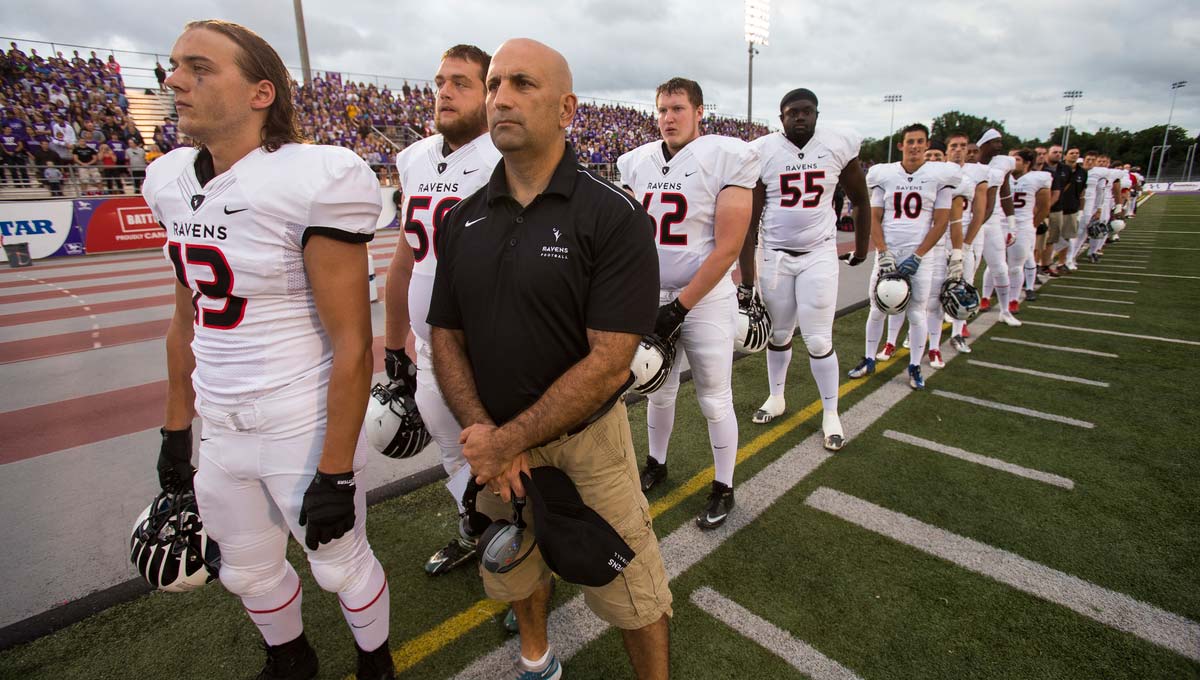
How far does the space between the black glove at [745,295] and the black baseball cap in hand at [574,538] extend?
2.21 m

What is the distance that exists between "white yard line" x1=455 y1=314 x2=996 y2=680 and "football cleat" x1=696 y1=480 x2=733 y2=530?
38mm

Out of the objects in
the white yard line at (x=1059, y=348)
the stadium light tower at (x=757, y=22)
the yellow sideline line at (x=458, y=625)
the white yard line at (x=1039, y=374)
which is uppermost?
the stadium light tower at (x=757, y=22)

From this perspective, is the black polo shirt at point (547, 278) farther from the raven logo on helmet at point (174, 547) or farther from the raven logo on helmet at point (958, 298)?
the raven logo on helmet at point (958, 298)

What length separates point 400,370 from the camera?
262cm

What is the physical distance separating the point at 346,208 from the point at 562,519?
113 centimetres

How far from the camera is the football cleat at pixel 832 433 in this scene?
4023mm

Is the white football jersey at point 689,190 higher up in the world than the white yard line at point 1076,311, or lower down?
higher up

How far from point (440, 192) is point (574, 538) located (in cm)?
162

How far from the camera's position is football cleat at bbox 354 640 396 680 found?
7.00 feet

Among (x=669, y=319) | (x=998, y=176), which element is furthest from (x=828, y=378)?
(x=998, y=176)

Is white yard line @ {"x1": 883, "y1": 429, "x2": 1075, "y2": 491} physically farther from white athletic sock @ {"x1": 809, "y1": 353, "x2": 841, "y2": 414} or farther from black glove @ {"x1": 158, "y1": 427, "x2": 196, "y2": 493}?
black glove @ {"x1": 158, "y1": 427, "x2": 196, "y2": 493}

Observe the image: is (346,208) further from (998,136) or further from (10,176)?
(10,176)

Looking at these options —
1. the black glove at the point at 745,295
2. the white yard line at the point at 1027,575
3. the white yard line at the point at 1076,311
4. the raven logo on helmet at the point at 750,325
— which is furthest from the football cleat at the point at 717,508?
the white yard line at the point at 1076,311

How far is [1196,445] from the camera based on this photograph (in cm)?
400
